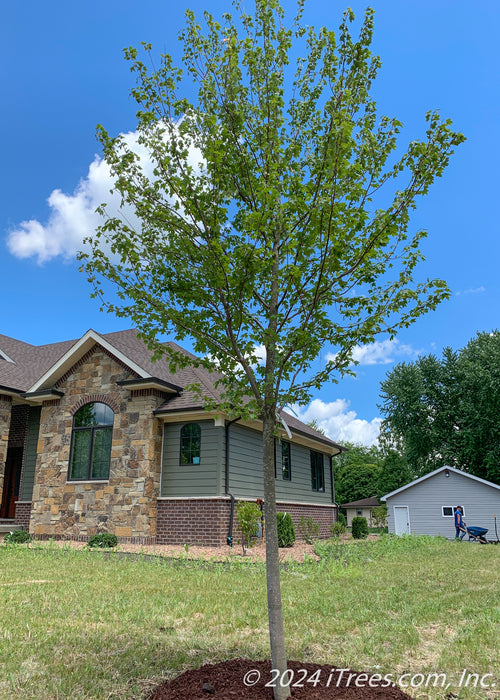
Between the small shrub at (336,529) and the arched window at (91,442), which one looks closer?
the arched window at (91,442)

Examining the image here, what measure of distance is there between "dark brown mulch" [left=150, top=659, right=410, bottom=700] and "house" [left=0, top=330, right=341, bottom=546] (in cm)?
928

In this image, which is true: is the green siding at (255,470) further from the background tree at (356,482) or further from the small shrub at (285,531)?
the background tree at (356,482)

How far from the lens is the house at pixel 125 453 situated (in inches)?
545

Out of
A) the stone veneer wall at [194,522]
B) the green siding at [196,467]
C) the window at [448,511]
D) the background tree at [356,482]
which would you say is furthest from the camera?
the background tree at [356,482]

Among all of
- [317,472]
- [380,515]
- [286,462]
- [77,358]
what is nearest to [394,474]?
[380,515]

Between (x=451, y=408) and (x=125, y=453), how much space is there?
88.5 ft

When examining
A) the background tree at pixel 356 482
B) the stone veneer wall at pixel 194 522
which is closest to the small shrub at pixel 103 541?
the stone veneer wall at pixel 194 522

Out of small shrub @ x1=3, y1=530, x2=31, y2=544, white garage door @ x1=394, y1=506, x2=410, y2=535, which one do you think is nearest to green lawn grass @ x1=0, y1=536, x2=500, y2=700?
small shrub @ x1=3, y1=530, x2=31, y2=544

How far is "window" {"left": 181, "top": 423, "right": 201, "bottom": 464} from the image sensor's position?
46.9 feet

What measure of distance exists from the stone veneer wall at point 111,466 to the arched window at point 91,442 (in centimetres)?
20

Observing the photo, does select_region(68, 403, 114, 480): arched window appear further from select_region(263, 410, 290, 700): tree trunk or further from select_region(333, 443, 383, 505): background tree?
select_region(333, 443, 383, 505): background tree

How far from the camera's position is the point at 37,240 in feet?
51.1

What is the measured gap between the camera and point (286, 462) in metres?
18.5

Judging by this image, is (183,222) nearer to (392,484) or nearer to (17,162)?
(17,162)
